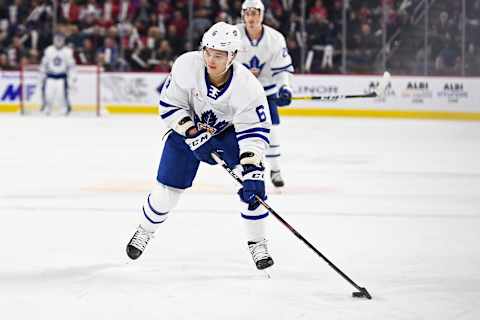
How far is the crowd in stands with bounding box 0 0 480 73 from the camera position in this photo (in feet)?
46.9

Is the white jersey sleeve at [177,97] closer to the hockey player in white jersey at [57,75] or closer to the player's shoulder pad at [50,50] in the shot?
the hockey player in white jersey at [57,75]

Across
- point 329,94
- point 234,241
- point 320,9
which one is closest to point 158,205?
point 234,241

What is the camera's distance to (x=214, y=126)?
4172mm

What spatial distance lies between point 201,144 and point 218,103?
0.19 metres

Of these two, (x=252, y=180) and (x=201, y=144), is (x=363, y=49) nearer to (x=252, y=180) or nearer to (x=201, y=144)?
(x=201, y=144)

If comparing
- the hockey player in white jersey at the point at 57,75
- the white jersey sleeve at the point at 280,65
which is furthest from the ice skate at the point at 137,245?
the hockey player in white jersey at the point at 57,75

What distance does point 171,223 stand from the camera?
5383 mm

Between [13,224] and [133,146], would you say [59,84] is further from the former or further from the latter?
[13,224]

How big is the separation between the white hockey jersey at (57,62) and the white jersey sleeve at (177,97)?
10.8m

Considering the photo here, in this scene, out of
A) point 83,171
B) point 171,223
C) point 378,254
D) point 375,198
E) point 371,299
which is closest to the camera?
point 371,299

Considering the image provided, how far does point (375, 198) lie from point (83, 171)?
2.54 meters

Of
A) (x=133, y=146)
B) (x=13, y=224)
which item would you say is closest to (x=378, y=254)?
(x=13, y=224)

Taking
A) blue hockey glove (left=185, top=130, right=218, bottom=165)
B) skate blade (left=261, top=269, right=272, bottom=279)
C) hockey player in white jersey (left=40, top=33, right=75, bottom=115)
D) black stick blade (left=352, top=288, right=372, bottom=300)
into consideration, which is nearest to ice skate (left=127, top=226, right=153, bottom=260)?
blue hockey glove (left=185, top=130, right=218, bottom=165)

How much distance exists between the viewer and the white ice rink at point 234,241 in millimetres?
3521
